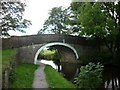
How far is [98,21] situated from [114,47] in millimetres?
3336

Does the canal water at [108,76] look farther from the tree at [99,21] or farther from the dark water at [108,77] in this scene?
the tree at [99,21]

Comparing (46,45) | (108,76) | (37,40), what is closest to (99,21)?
(108,76)

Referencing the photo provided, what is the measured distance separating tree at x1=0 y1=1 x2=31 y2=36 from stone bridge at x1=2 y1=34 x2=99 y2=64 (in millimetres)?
747

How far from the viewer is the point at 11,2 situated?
1275cm

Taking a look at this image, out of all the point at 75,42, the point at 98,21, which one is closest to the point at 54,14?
the point at 75,42

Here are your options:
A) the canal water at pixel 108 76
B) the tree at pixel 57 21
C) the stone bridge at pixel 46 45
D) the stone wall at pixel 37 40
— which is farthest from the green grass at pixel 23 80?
the tree at pixel 57 21

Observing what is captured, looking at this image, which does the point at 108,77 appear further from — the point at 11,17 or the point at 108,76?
the point at 11,17

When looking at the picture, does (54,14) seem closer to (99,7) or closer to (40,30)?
(40,30)

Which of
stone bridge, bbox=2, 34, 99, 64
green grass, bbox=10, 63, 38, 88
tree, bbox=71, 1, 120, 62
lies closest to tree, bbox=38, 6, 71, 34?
stone bridge, bbox=2, 34, 99, 64

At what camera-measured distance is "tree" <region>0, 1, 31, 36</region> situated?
12.6 m

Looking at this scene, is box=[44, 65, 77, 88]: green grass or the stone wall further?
the stone wall

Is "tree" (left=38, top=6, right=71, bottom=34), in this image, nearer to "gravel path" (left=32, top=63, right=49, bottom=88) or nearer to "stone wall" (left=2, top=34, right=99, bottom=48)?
"stone wall" (left=2, top=34, right=99, bottom=48)

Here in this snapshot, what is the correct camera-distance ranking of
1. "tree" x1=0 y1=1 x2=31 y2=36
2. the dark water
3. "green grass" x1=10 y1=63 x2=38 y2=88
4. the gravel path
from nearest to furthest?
"green grass" x1=10 y1=63 x2=38 y2=88, the gravel path, the dark water, "tree" x1=0 y1=1 x2=31 y2=36

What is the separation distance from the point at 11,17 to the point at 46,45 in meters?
3.77
